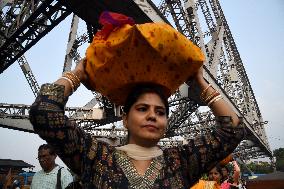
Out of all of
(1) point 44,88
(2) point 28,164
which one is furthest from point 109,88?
(2) point 28,164

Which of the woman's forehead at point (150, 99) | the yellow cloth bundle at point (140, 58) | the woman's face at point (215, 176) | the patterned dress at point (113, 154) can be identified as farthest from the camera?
the woman's face at point (215, 176)

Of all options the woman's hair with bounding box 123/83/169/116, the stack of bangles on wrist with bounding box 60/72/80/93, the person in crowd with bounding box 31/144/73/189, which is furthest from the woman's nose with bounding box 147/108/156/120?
the person in crowd with bounding box 31/144/73/189

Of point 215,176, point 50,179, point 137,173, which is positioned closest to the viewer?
point 137,173

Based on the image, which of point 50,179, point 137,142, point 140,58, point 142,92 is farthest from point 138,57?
point 50,179

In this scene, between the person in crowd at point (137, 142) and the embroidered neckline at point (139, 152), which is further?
the embroidered neckline at point (139, 152)

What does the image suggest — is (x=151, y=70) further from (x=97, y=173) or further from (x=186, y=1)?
(x=186, y=1)

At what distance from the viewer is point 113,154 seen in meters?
1.64

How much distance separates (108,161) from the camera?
1.58 m

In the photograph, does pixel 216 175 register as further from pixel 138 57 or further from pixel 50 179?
pixel 138 57

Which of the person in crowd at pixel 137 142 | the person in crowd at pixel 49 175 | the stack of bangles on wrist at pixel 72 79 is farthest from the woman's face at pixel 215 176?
the stack of bangles on wrist at pixel 72 79

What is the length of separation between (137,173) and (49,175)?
131 inches

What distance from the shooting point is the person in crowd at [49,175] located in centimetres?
432

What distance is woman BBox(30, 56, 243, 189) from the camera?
4.74ft

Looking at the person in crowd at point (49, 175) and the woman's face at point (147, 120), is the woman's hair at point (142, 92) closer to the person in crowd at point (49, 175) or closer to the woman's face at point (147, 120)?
the woman's face at point (147, 120)
